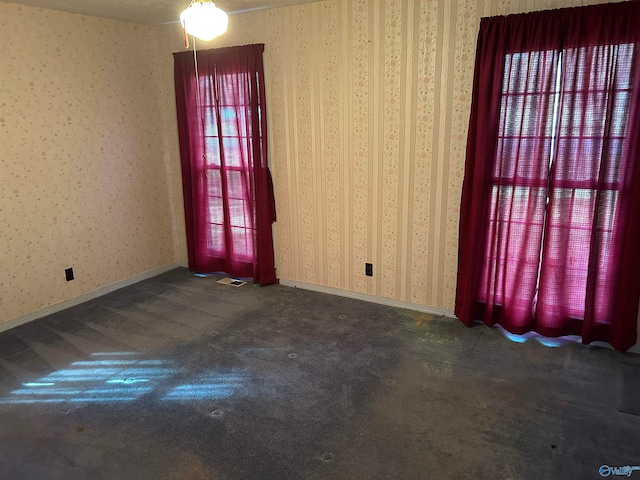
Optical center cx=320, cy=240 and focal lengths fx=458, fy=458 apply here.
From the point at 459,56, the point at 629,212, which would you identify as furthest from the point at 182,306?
the point at 629,212

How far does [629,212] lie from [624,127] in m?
0.52

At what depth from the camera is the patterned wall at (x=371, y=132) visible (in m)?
3.33

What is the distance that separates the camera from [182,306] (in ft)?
13.3

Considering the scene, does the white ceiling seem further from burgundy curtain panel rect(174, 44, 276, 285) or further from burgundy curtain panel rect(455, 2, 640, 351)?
burgundy curtain panel rect(455, 2, 640, 351)

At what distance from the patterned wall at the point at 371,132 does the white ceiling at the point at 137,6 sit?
0.20m

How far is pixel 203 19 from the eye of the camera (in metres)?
2.31

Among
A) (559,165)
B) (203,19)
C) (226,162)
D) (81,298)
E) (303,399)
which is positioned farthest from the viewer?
(226,162)

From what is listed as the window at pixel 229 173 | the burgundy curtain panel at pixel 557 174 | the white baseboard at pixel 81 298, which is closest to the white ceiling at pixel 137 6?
the window at pixel 229 173

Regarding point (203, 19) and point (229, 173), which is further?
point (229, 173)

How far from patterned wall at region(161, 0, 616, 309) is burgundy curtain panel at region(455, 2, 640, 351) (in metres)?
0.20

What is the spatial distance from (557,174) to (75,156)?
3.84 m

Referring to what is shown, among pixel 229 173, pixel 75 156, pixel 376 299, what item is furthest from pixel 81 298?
pixel 376 299

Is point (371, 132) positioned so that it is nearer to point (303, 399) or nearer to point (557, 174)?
point (557, 174)

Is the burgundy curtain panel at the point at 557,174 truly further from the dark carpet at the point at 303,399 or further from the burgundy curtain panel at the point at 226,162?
the burgundy curtain panel at the point at 226,162
